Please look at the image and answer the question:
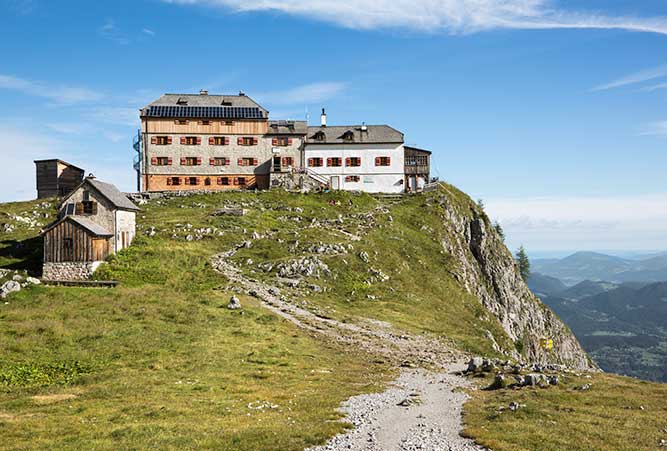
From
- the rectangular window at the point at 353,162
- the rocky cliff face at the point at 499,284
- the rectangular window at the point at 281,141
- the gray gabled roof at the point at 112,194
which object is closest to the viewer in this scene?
the gray gabled roof at the point at 112,194

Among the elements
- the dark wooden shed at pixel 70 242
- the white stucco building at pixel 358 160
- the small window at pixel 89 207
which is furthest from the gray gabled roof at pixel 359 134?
the dark wooden shed at pixel 70 242

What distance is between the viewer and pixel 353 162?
92500 millimetres

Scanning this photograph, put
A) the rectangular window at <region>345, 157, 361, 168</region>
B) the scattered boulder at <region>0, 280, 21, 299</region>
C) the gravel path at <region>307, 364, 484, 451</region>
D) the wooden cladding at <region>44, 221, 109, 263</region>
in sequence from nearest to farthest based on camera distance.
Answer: the gravel path at <region>307, 364, 484, 451</region> → the scattered boulder at <region>0, 280, 21, 299</region> → the wooden cladding at <region>44, 221, 109, 263</region> → the rectangular window at <region>345, 157, 361, 168</region>

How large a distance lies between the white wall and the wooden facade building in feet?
134

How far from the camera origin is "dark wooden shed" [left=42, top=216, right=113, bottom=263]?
4872 centimetres

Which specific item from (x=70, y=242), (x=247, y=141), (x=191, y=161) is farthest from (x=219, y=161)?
(x=70, y=242)

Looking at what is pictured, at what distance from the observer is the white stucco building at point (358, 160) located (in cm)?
9169

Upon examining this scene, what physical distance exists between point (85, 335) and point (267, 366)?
1292 cm

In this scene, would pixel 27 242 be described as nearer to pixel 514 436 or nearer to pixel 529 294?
pixel 514 436

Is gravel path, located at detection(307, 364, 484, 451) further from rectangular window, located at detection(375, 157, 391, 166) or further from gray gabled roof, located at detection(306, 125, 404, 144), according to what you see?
gray gabled roof, located at detection(306, 125, 404, 144)

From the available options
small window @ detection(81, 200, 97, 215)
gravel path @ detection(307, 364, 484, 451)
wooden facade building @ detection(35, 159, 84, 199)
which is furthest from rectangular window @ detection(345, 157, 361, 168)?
gravel path @ detection(307, 364, 484, 451)

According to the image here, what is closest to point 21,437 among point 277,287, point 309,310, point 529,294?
point 309,310

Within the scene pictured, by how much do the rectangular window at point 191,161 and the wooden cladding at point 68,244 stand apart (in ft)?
135

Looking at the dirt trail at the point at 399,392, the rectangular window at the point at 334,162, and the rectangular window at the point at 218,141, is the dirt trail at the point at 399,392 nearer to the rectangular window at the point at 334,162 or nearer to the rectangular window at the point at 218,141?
the rectangular window at the point at 218,141
